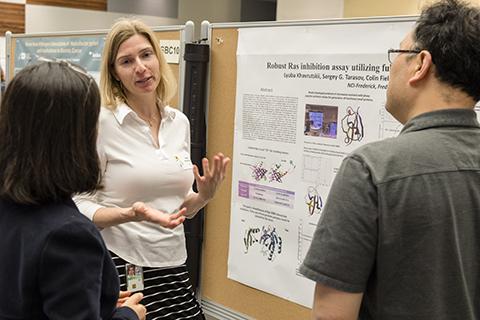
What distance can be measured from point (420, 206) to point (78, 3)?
17.9 ft

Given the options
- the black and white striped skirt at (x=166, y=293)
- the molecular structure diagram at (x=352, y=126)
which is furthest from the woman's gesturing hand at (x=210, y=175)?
the molecular structure diagram at (x=352, y=126)

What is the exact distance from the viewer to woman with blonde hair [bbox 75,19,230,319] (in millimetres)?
1752

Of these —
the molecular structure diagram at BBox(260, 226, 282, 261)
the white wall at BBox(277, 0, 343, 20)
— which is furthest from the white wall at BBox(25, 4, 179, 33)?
the molecular structure diagram at BBox(260, 226, 282, 261)

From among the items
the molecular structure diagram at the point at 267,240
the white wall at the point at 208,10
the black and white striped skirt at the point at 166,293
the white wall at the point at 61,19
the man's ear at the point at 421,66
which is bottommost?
the black and white striped skirt at the point at 166,293

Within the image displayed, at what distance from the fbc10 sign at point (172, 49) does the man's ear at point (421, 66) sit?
152cm

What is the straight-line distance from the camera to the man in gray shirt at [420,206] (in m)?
0.98

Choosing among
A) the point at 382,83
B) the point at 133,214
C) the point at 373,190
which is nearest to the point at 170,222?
the point at 133,214

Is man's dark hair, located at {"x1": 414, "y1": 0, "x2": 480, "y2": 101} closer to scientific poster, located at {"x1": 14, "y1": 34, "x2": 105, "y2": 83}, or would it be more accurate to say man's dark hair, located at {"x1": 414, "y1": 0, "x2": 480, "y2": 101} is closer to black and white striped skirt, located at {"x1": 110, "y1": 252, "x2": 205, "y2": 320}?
black and white striped skirt, located at {"x1": 110, "y1": 252, "x2": 205, "y2": 320}

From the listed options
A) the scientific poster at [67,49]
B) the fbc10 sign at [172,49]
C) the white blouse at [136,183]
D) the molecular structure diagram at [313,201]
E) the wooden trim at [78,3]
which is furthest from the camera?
the wooden trim at [78,3]

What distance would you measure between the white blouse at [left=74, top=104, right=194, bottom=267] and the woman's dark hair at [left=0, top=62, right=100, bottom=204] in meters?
0.72

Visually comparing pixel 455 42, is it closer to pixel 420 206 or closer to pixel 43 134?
pixel 420 206

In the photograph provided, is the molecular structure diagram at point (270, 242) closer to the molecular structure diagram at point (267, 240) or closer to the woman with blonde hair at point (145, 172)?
the molecular structure diagram at point (267, 240)

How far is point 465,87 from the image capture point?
102 cm

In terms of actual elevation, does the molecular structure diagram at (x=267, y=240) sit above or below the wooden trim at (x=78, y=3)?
below
